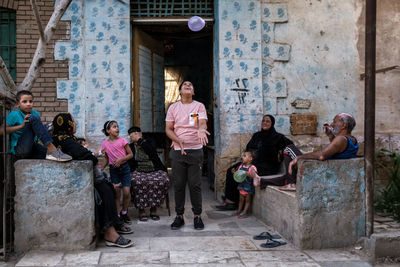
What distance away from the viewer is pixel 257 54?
6.71 metres

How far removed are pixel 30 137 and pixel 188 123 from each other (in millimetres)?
1816

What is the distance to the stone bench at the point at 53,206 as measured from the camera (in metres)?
3.91

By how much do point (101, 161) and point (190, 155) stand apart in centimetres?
208

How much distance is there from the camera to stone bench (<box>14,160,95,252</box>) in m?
3.91

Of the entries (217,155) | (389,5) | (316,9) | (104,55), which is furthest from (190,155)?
(389,5)

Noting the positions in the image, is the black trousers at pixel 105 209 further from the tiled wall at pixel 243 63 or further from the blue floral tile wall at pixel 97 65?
the tiled wall at pixel 243 63

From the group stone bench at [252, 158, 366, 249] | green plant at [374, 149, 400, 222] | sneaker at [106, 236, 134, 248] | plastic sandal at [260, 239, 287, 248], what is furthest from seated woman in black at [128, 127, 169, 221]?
green plant at [374, 149, 400, 222]

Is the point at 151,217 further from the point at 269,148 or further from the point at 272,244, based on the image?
the point at 269,148

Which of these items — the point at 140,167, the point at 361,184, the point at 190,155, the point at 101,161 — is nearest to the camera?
the point at 361,184

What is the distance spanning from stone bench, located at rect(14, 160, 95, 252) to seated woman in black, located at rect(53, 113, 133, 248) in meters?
0.25

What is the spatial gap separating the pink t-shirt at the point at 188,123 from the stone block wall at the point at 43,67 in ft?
7.95

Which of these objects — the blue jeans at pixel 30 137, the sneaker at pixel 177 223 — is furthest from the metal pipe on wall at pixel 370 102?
the blue jeans at pixel 30 137

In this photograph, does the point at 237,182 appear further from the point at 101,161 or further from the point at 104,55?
the point at 104,55

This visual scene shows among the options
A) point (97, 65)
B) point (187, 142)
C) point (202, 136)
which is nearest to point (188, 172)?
point (187, 142)
